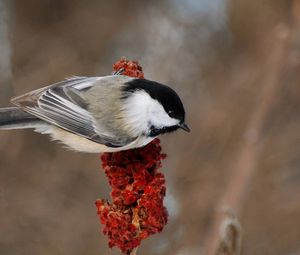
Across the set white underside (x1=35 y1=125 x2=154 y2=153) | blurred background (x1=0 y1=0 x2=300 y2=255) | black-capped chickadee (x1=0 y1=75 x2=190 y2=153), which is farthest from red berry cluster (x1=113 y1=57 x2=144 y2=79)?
blurred background (x1=0 y1=0 x2=300 y2=255)

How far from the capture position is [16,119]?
4.87 feet

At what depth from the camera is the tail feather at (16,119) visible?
1480 millimetres

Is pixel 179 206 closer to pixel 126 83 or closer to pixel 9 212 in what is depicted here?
pixel 9 212

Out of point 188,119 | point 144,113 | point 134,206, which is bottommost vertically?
point 134,206

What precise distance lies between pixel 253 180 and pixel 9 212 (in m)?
0.73

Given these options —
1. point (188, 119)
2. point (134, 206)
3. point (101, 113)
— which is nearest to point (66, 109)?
point (101, 113)

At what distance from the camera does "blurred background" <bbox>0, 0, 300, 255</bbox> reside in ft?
7.54

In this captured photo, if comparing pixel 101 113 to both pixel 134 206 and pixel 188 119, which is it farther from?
pixel 188 119

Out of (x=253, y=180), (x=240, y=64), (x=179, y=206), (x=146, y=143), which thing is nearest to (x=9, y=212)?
(x=179, y=206)

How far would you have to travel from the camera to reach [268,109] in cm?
248

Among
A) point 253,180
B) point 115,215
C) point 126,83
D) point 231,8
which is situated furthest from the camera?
point 231,8

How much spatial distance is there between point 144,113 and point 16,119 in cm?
25

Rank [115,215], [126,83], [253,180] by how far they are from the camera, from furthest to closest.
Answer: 1. [253,180]
2. [126,83]
3. [115,215]

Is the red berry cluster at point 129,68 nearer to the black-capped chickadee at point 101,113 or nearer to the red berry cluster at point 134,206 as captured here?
the black-capped chickadee at point 101,113
